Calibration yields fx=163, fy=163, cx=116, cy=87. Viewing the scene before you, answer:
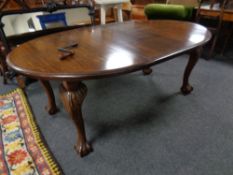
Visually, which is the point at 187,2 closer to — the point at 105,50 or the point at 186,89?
the point at 186,89

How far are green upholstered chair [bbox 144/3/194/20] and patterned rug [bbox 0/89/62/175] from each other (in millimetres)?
2200

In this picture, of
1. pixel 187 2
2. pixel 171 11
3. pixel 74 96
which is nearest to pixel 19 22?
pixel 74 96

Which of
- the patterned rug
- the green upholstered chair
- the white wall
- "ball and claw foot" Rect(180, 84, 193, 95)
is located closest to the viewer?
the patterned rug

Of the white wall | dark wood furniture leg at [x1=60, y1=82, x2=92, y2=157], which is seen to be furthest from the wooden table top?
the white wall

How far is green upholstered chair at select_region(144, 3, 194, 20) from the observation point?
7.45ft

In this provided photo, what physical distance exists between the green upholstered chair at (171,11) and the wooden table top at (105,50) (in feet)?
3.37

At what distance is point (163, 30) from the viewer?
132 cm

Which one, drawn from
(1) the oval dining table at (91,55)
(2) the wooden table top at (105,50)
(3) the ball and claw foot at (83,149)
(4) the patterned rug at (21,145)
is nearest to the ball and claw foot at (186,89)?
(1) the oval dining table at (91,55)

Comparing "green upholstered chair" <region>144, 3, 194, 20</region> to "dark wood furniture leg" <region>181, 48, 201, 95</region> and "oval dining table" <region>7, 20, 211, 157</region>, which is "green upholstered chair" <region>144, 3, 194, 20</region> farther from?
"dark wood furniture leg" <region>181, 48, 201, 95</region>

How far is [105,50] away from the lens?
3.23 feet

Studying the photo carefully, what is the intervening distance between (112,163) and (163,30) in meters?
1.06

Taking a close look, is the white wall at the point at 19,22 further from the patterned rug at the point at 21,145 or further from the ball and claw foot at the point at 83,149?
the ball and claw foot at the point at 83,149

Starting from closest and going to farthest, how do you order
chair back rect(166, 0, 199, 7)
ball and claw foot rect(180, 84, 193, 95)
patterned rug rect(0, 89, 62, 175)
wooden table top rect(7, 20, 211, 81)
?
wooden table top rect(7, 20, 211, 81)
patterned rug rect(0, 89, 62, 175)
ball and claw foot rect(180, 84, 193, 95)
chair back rect(166, 0, 199, 7)

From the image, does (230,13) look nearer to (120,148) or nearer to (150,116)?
(150,116)
